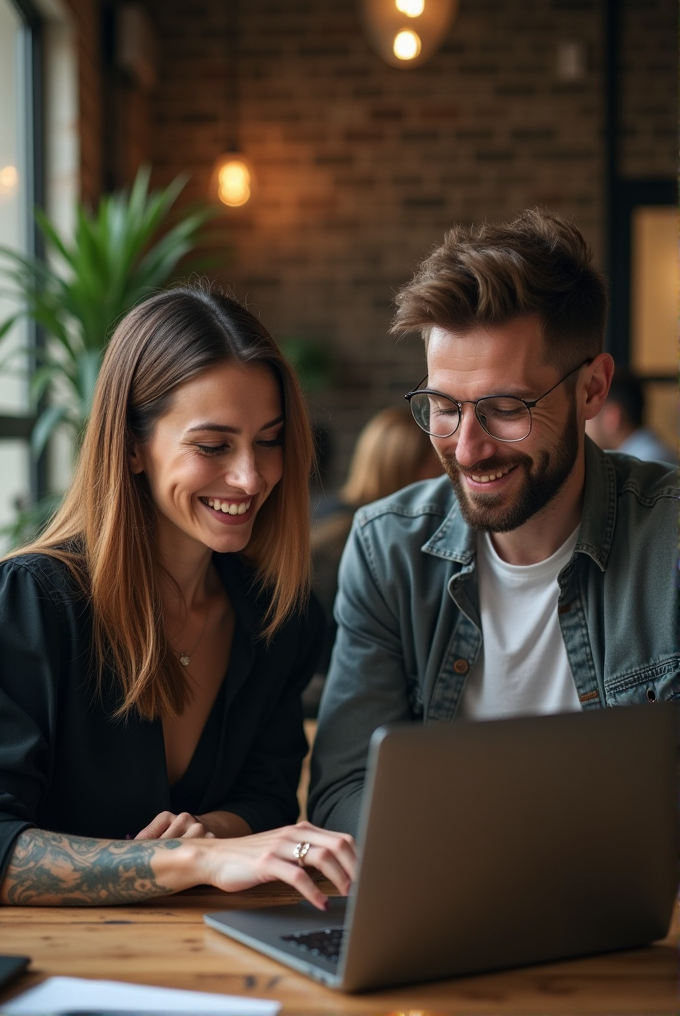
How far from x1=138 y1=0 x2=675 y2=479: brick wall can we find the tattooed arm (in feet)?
15.8

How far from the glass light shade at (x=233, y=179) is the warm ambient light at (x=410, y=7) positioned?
96.3 inches

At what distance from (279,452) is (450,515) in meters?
0.34

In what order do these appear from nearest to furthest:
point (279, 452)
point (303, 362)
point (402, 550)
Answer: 1. point (279, 452)
2. point (402, 550)
3. point (303, 362)

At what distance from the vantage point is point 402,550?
1919 millimetres

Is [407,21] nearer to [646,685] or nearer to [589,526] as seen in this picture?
[589,526]

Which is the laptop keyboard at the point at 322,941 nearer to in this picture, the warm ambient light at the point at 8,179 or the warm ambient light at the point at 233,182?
the warm ambient light at the point at 8,179

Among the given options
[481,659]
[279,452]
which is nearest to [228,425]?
[279,452]

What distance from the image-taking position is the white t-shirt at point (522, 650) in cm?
184

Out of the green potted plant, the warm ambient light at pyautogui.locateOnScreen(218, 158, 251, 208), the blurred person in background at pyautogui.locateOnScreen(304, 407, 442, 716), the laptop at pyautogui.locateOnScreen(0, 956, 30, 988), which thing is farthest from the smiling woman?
the warm ambient light at pyautogui.locateOnScreen(218, 158, 251, 208)

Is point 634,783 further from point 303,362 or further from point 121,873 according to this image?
point 303,362

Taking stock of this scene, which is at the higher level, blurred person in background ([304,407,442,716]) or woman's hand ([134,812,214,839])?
blurred person in background ([304,407,442,716])

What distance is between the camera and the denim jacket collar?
1.84 metres

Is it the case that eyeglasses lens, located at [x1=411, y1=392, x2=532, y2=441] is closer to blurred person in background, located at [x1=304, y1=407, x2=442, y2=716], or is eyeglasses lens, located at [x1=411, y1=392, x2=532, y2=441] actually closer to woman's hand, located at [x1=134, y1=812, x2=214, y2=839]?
woman's hand, located at [x1=134, y1=812, x2=214, y2=839]

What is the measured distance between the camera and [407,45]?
3361 millimetres
